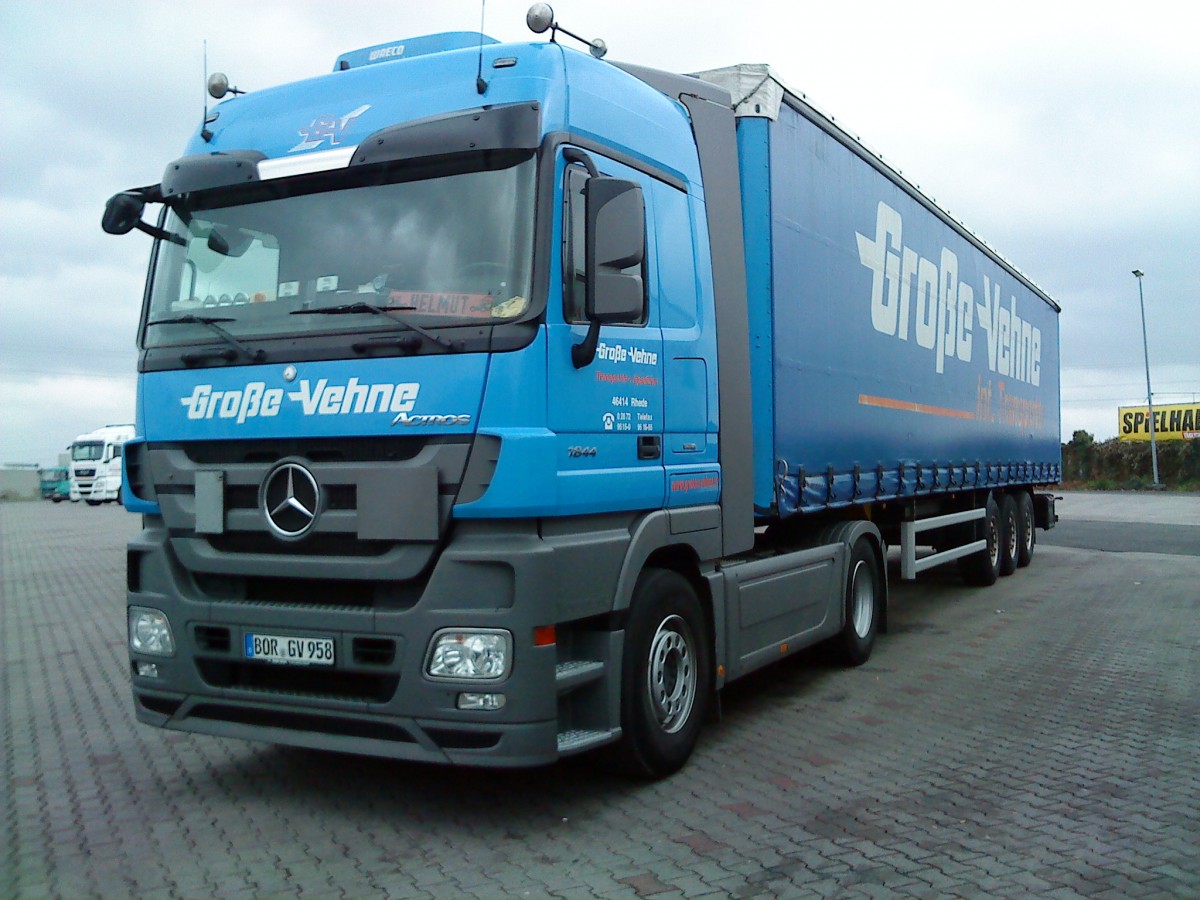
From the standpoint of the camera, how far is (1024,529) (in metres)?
15.6

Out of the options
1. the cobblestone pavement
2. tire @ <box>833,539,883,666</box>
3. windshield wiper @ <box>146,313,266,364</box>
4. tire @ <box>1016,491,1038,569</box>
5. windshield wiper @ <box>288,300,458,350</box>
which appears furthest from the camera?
tire @ <box>1016,491,1038,569</box>

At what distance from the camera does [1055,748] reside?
6.05 m

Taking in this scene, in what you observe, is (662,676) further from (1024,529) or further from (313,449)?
(1024,529)

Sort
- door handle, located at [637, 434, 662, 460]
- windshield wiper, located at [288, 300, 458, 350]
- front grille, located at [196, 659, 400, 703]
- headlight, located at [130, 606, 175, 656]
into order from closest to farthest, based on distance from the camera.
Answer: windshield wiper, located at [288, 300, 458, 350], front grille, located at [196, 659, 400, 703], headlight, located at [130, 606, 175, 656], door handle, located at [637, 434, 662, 460]

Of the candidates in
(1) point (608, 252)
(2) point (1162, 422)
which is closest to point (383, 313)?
(1) point (608, 252)

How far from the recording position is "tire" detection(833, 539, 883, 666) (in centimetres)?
816

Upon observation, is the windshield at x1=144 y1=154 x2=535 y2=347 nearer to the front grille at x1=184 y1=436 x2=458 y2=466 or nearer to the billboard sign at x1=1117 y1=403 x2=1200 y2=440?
the front grille at x1=184 y1=436 x2=458 y2=466

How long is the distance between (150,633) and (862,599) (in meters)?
5.45

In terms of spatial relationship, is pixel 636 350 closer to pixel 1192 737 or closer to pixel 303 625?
pixel 303 625

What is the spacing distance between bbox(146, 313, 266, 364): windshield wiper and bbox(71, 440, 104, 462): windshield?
140ft

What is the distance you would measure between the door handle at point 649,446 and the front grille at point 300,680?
5.19ft

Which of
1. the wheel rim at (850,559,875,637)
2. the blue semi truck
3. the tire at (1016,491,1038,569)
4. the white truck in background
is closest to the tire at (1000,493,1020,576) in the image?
the tire at (1016,491,1038,569)

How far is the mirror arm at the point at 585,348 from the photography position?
471 centimetres

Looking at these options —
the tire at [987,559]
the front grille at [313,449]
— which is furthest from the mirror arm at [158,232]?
the tire at [987,559]
